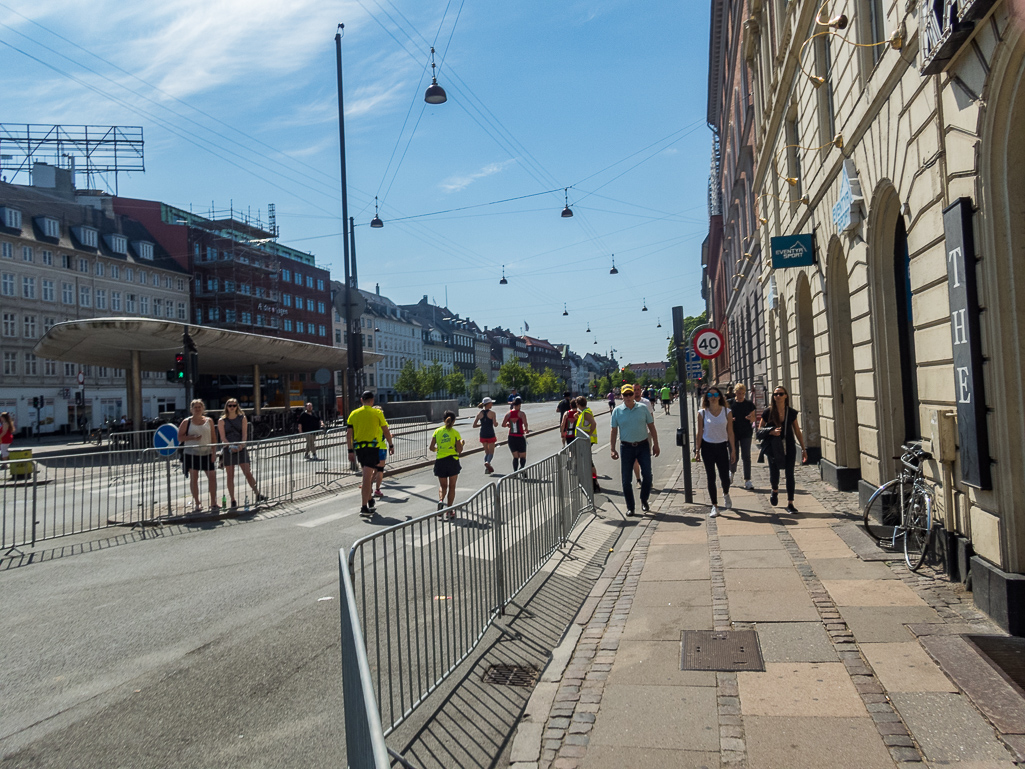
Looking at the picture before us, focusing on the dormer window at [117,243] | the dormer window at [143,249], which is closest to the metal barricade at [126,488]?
the dormer window at [117,243]

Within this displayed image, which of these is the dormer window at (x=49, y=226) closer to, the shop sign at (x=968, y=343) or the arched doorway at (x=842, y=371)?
the arched doorway at (x=842, y=371)

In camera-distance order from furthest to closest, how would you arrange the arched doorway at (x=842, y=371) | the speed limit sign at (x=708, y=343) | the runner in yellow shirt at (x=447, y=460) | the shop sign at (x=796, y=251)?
the speed limit sign at (x=708, y=343)
the shop sign at (x=796, y=251)
the arched doorway at (x=842, y=371)
the runner in yellow shirt at (x=447, y=460)

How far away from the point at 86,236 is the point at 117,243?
3.13 metres

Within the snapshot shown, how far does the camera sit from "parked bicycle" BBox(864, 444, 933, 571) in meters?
6.71

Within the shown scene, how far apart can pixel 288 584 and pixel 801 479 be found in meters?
9.42

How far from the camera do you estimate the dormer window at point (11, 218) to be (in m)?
51.8

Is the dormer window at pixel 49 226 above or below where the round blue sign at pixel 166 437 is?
above

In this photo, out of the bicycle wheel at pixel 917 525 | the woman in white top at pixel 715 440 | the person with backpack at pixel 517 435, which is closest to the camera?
the bicycle wheel at pixel 917 525

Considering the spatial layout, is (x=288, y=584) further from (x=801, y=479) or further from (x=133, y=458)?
(x=801, y=479)

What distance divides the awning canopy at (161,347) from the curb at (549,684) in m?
25.0

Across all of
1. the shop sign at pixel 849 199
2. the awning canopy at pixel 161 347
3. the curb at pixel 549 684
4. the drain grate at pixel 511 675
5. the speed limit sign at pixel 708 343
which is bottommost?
the drain grate at pixel 511 675

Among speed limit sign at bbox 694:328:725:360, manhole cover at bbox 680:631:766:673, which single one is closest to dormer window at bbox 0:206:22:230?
speed limit sign at bbox 694:328:725:360

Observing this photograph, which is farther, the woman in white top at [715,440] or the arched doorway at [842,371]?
the arched doorway at [842,371]

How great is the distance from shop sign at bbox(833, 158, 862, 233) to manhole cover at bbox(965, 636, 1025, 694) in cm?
620
